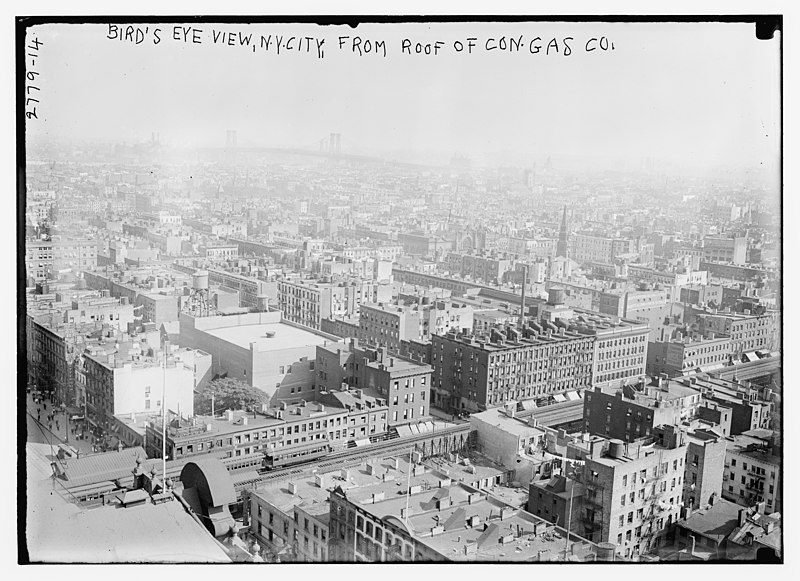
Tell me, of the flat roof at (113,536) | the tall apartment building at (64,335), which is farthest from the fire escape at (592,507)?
the tall apartment building at (64,335)

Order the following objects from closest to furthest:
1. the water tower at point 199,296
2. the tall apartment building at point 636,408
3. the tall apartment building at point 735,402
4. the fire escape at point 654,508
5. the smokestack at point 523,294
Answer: the fire escape at point 654,508 → the tall apartment building at point 735,402 → the tall apartment building at point 636,408 → the water tower at point 199,296 → the smokestack at point 523,294

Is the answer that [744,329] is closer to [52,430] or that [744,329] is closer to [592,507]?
[592,507]

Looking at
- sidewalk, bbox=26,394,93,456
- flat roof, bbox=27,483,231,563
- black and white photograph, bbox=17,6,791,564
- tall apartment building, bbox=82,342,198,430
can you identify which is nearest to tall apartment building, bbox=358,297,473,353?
black and white photograph, bbox=17,6,791,564

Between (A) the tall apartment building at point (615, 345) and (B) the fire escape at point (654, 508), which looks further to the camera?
(A) the tall apartment building at point (615, 345)

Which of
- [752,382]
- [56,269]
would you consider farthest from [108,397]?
[752,382]

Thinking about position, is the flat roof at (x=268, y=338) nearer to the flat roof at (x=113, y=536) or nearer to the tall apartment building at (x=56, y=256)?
the tall apartment building at (x=56, y=256)

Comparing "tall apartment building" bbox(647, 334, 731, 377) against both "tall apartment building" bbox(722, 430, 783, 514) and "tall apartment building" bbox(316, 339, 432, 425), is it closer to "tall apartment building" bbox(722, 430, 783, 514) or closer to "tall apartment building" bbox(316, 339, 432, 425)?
"tall apartment building" bbox(722, 430, 783, 514)

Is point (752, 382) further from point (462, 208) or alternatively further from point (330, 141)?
point (330, 141)
